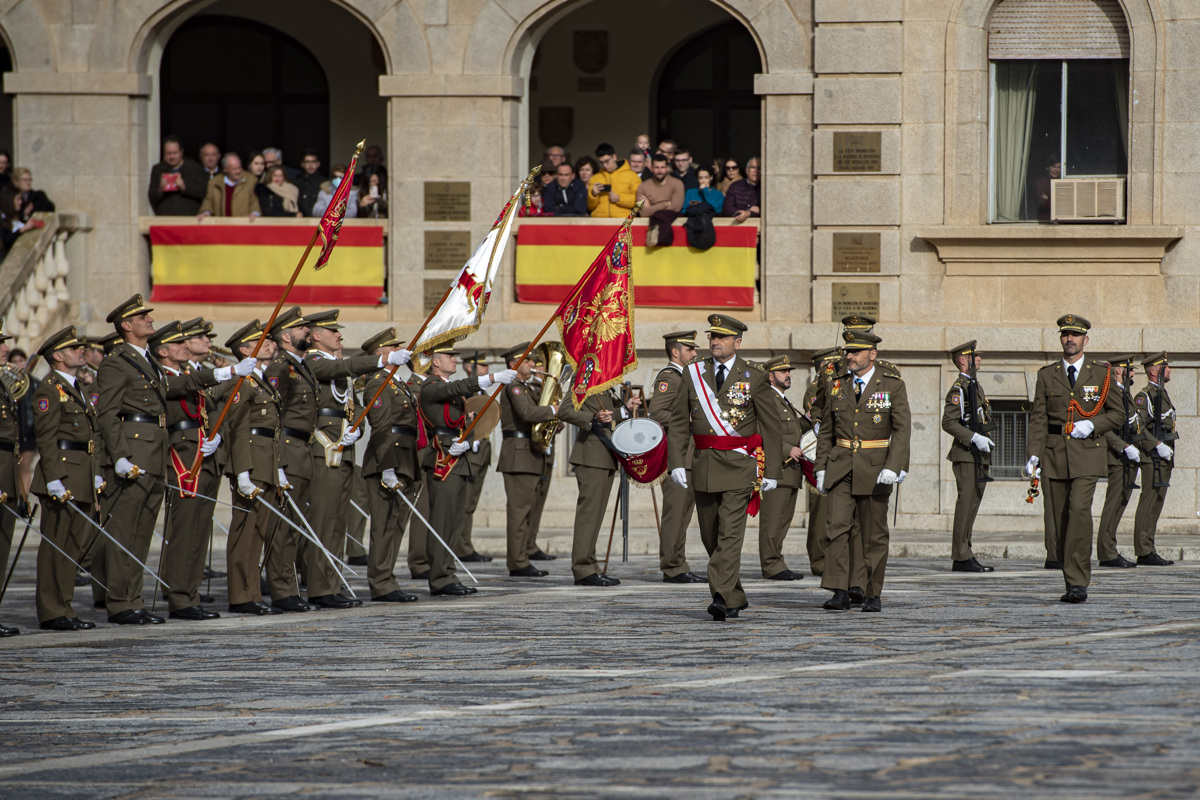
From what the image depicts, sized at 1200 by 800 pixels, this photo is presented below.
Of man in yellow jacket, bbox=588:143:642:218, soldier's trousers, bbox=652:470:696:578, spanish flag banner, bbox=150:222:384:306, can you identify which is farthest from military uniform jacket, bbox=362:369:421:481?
man in yellow jacket, bbox=588:143:642:218

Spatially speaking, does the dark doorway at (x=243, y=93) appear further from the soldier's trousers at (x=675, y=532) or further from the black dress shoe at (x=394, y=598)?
the black dress shoe at (x=394, y=598)

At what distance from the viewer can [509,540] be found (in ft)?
49.5

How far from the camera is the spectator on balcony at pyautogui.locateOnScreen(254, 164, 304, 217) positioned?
20.1 meters

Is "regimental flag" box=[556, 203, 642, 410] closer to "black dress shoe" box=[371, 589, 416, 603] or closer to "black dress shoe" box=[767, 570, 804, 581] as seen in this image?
"black dress shoe" box=[371, 589, 416, 603]

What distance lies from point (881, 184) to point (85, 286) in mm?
8746

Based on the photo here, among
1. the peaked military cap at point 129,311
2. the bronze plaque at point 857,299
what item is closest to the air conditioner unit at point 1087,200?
the bronze plaque at point 857,299

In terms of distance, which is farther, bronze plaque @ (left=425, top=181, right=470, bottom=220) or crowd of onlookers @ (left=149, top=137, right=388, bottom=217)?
crowd of onlookers @ (left=149, top=137, right=388, bottom=217)

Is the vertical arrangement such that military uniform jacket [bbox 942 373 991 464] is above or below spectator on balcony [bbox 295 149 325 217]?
below

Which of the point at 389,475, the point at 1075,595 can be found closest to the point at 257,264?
the point at 389,475

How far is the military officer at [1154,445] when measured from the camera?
15.8 meters

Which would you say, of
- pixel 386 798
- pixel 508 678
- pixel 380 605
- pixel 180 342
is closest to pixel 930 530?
pixel 380 605

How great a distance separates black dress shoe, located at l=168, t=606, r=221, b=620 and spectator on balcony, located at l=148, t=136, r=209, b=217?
900 centimetres

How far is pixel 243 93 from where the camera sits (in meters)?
22.8

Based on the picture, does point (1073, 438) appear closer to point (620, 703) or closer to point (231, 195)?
point (620, 703)
